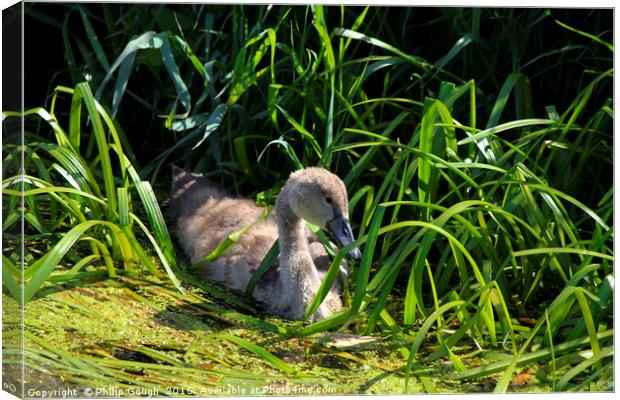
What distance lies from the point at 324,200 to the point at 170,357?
1.04 meters

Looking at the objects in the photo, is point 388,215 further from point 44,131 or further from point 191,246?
point 44,131

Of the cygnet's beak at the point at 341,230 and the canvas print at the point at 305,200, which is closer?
the canvas print at the point at 305,200

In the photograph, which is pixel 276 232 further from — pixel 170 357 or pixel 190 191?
pixel 170 357

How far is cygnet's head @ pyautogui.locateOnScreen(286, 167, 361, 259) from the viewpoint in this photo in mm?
5238

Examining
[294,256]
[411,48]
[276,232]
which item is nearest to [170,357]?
[294,256]

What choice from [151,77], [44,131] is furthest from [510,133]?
[44,131]

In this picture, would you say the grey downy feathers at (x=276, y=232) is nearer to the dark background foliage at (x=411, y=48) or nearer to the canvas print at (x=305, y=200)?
the canvas print at (x=305, y=200)

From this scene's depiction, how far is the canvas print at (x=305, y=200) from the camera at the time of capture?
4531 millimetres

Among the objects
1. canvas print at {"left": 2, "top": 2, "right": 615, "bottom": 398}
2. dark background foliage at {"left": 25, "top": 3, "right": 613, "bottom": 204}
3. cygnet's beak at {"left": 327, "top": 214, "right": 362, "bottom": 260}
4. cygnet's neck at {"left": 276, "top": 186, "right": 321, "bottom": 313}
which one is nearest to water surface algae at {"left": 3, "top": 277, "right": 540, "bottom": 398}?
canvas print at {"left": 2, "top": 2, "right": 615, "bottom": 398}

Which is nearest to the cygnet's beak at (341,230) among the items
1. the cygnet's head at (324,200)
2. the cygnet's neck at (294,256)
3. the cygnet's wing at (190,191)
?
the cygnet's head at (324,200)

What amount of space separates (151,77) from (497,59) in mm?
1459

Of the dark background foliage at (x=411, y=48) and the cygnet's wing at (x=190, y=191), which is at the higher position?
the dark background foliage at (x=411, y=48)

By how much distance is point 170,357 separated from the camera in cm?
456

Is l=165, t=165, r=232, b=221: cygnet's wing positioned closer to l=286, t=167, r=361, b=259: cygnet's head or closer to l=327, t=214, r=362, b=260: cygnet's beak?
l=286, t=167, r=361, b=259: cygnet's head
